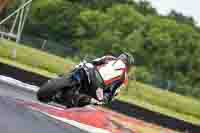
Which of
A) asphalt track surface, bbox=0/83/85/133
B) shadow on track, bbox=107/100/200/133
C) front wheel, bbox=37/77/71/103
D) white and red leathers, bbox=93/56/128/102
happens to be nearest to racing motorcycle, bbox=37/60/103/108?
front wheel, bbox=37/77/71/103

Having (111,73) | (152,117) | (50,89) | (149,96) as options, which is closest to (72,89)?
(50,89)

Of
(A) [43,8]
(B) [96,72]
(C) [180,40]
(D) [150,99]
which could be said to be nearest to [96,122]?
(B) [96,72]

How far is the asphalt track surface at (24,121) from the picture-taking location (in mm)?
7876

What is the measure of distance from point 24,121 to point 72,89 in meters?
1.28

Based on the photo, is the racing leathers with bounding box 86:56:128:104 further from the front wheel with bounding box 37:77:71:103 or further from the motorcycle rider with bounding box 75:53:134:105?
the front wheel with bounding box 37:77:71:103

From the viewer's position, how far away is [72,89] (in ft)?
31.5

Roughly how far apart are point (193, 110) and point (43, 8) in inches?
1991

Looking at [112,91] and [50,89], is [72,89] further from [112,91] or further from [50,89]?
[112,91]

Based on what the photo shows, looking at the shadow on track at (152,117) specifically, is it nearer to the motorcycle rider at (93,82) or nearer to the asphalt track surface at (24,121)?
the motorcycle rider at (93,82)

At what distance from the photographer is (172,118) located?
15.4 m

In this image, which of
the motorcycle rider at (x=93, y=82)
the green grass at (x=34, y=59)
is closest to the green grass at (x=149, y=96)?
the green grass at (x=34, y=59)

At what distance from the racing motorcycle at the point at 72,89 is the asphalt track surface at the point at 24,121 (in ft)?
1.27

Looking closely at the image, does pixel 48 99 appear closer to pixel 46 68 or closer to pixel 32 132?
pixel 32 132

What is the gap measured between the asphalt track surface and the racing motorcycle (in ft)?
1.27
